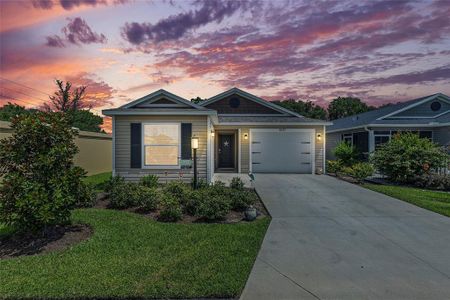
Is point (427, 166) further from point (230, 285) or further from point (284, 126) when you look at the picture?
point (230, 285)

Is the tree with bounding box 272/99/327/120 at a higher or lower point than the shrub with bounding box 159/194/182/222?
higher

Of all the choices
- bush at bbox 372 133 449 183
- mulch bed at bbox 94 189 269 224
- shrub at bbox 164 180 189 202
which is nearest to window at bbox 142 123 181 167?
shrub at bbox 164 180 189 202

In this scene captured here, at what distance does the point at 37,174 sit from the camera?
480 cm

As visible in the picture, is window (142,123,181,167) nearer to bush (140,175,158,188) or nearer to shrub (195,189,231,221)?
bush (140,175,158,188)

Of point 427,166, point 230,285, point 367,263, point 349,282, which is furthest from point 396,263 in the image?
point 427,166

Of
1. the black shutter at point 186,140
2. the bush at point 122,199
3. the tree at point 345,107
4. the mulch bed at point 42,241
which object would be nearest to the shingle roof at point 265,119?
the black shutter at point 186,140

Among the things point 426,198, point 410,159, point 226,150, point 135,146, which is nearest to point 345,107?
point 226,150

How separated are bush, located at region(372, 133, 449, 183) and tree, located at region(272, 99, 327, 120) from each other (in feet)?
119

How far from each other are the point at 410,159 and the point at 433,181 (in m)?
1.21

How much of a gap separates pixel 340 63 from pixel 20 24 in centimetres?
1348

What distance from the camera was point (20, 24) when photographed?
8719mm

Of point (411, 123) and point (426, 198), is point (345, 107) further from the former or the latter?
point (426, 198)

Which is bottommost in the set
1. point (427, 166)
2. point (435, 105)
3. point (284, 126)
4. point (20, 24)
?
point (427, 166)

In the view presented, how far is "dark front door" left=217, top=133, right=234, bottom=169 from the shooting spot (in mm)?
15891
